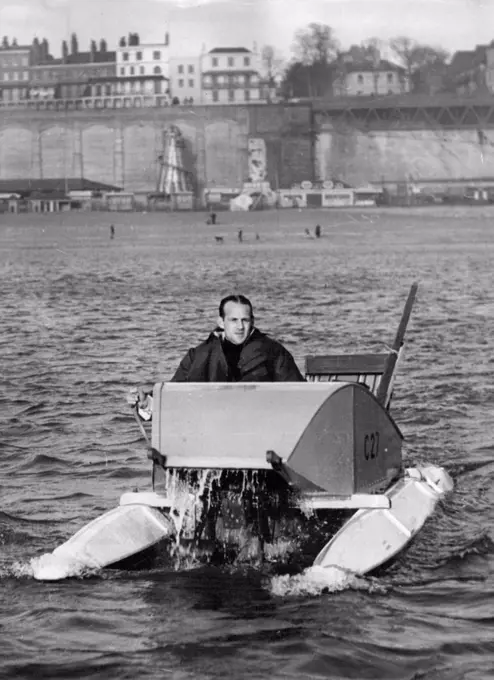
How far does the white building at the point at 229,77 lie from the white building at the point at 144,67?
328 cm

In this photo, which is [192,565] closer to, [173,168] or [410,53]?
[173,168]

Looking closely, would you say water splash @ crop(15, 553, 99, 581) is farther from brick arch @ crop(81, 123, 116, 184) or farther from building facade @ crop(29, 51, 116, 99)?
building facade @ crop(29, 51, 116, 99)

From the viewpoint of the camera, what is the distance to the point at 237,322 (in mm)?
7465

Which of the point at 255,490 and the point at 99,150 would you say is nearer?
the point at 255,490

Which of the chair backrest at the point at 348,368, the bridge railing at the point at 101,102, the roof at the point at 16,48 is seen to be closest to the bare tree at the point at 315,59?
the bridge railing at the point at 101,102

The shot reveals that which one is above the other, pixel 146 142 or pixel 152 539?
pixel 146 142

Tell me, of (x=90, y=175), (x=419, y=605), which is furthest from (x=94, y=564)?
(x=90, y=175)

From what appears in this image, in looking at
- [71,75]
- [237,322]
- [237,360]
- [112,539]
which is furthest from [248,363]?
[71,75]

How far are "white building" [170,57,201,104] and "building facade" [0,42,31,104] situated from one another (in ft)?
53.4

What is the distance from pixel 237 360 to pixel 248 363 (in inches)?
3.3

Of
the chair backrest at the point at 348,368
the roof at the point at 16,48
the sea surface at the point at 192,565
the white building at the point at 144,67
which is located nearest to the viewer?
the sea surface at the point at 192,565

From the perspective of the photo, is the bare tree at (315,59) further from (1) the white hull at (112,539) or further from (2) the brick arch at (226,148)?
(1) the white hull at (112,539)

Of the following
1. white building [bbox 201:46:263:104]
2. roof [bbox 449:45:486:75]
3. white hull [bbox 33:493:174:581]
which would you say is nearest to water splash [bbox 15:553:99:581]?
white hull [bbox 33:493:174:581]

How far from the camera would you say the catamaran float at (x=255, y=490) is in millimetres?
7184
